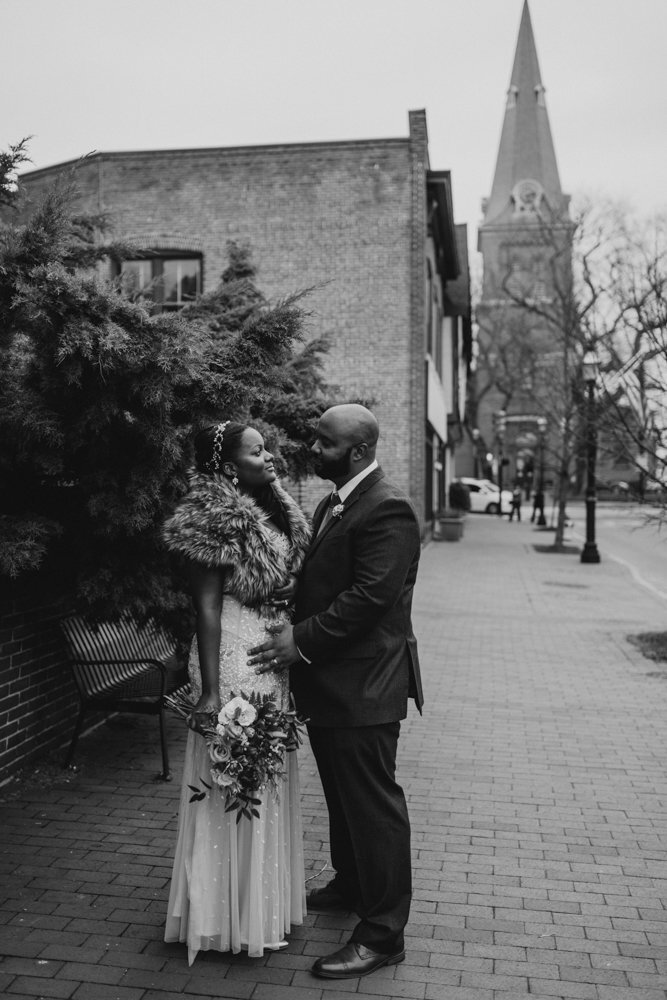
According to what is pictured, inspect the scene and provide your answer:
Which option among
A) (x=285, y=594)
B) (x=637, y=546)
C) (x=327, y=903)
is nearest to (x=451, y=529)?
(x=637, y=546)

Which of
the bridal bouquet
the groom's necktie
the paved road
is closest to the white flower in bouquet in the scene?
the bridal bouquet

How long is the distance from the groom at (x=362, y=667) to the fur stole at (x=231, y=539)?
0.56 ft

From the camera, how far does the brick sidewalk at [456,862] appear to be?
136 inches

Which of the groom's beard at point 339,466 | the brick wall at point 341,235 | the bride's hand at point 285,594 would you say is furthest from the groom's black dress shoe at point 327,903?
the brick wall at point 341,235

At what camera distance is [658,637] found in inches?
428

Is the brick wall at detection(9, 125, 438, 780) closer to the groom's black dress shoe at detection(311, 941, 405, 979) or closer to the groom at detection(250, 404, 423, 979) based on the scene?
the groom at detection(250, 404, 423, 979)

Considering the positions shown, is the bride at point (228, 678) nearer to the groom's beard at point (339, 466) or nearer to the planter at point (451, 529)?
the groom's beard at point (339, 466)

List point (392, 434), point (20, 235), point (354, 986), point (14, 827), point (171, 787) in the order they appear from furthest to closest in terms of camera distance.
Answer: point (392, 434)
point (171, 787)
point (14, 827)
point (20, 235)
point (354, 986)

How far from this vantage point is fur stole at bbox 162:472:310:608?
345 cm

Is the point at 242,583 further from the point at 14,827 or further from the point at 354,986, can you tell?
the point at 14,827

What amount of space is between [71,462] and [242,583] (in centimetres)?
205

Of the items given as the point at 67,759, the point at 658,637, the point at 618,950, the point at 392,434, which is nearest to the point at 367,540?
the point at 618,950

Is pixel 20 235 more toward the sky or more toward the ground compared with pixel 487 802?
more toward the sky

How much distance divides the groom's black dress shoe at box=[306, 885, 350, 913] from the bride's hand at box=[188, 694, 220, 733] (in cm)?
104
